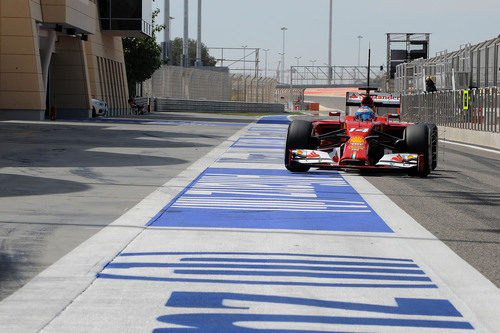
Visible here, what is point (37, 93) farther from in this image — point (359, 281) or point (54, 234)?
point (359, 281)

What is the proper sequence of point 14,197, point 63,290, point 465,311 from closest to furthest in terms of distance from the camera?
point 465,311 → point 63,290 → point 14,197

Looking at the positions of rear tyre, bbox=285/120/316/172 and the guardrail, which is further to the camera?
the guardrail

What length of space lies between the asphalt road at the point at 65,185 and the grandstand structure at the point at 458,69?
17.3m

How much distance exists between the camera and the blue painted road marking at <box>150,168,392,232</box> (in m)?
9.30

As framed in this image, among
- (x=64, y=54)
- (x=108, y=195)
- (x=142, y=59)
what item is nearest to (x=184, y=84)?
(x=142, y=59)

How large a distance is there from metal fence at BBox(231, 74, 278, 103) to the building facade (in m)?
19.7

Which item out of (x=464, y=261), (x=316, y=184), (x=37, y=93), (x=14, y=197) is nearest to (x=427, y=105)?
(x=37, y=93)

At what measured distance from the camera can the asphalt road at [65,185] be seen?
748 cm

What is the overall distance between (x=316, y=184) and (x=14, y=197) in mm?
4815

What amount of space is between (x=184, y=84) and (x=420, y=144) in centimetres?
5931

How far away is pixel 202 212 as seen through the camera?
10172 millimetres

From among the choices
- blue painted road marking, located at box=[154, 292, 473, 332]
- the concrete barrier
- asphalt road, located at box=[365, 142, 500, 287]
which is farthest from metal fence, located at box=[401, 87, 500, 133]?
blue painted road marking, located at box=[154, 292, 473, 332]

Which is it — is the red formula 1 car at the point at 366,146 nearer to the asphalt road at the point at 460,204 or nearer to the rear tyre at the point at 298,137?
the rear tyre at the point at 298,137

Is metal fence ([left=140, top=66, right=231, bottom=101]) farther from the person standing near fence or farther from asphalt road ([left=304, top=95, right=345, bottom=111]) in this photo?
asphalt road ([left=304, top=95, right=345, bottom=111])
